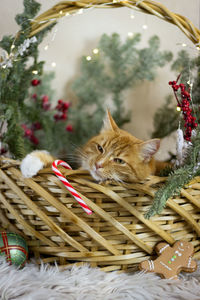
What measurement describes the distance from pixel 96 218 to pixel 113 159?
9.6 inches

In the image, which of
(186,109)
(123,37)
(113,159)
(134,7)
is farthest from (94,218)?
(123,37)

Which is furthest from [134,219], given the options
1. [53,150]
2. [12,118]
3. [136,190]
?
[53,150]

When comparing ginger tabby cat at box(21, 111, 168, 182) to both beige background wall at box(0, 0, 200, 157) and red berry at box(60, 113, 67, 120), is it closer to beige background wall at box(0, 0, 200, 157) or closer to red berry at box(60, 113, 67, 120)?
red berry at box(60, 113, 67, 120)

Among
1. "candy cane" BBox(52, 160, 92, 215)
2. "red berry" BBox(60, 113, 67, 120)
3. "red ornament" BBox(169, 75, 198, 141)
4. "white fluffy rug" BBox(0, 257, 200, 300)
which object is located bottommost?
"white fluffy rug" BBox(0, 257, 200, 300)

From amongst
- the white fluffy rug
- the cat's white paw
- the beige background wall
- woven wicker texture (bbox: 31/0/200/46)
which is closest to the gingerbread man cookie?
the white fluffy rug

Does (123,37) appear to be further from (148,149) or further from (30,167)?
(30,167)

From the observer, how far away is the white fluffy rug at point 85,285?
0.86 meters

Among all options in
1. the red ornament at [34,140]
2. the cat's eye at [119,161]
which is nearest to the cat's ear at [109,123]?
the cat's eye at [119,161]

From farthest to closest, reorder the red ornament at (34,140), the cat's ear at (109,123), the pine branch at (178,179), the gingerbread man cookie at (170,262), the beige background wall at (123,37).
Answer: the beige background wall at (123,37), the red ornament at (34,140), the cat's ear at (109,123), the gingerbread man cookie at (170,262), the pine branch at (178,179)

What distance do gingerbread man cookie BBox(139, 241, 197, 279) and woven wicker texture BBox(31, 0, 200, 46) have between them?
2.37ft

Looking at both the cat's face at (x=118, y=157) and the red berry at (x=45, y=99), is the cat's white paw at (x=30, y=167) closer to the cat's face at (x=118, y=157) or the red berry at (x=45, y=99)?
the cat's face at (x=118, y=157)

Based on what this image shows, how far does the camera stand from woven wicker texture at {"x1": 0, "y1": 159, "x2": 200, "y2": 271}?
3.12 ft

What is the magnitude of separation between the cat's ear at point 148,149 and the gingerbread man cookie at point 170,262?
0.29m

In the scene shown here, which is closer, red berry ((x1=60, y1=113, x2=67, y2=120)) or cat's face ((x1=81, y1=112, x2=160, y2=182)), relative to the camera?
cat's face ((x1=81, y1=112, x2=160, y2=182))
